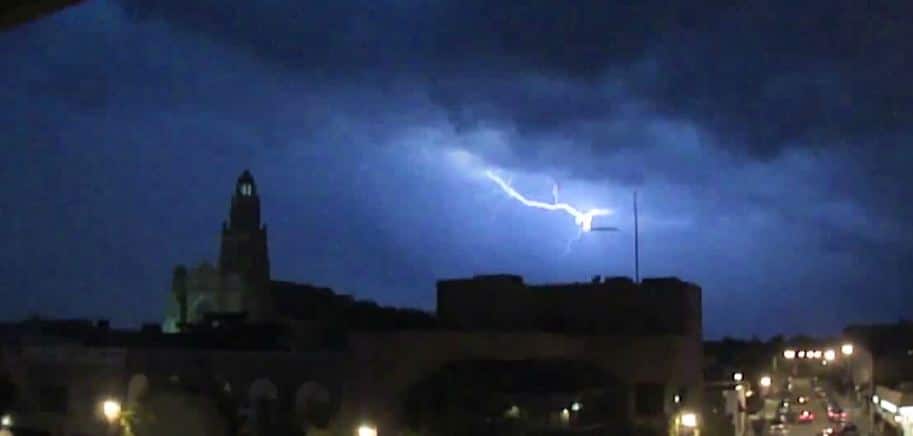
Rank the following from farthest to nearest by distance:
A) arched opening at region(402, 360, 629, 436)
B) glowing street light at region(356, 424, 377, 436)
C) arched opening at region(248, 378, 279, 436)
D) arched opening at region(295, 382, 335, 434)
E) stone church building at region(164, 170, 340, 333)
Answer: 1. stone church building at region(164, 170, 340, 333)
2. arched opening at region(295, 382, 335, 434)
3. arched opening at region(402, 360, 629, 436)
4. glowing street light at region(356, 424, 377, 436)
5. arched opening at region(248, 378, 279, 436)

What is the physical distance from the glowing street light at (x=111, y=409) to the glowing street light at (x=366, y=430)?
5852 millimetres

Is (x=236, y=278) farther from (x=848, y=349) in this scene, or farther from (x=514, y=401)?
(x=514, y=401)

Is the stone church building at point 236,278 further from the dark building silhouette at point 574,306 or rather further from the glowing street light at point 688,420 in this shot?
the glowing street light at point 688,420

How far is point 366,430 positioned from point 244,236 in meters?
45.1

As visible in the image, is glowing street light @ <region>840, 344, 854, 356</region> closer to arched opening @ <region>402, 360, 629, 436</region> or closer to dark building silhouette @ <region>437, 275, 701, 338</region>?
dark building silhouette @ <region>437, 275, 701, 338</region>

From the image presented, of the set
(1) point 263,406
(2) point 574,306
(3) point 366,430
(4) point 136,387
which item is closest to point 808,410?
(2) point 574,306

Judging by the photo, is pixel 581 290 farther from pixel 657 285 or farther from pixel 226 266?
pixel 226 266

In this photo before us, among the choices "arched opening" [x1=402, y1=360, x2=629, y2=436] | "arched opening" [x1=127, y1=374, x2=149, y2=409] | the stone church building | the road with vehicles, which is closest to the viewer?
"arched opening" [x1=402, y1=360, x2=629, y2=436]

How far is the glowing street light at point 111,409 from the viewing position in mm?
30094

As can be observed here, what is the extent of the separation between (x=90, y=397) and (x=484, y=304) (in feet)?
52.2

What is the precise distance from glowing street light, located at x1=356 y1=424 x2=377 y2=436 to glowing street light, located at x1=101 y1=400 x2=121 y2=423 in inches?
230

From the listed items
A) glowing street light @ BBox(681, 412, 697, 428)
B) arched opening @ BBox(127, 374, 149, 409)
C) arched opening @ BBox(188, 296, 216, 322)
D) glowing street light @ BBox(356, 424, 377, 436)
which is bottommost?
glowing street light @ BBox(681, 412, 697, 428)

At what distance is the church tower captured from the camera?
70.1 metres

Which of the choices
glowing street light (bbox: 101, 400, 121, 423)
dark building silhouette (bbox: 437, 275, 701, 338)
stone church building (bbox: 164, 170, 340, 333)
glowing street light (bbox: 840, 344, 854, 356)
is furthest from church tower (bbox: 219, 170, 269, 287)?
glowing street light (bbox: 101, 400, 121, 423)
